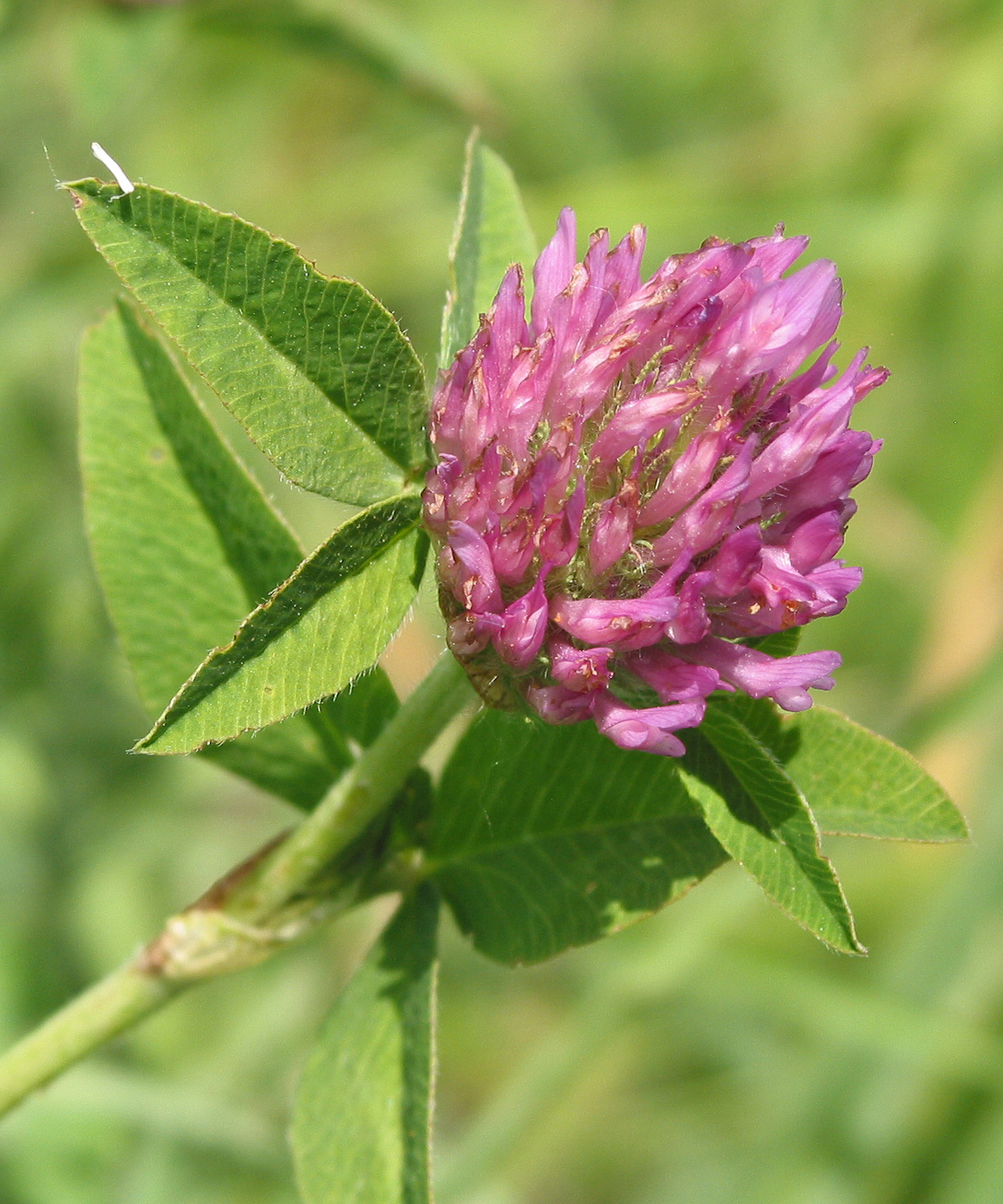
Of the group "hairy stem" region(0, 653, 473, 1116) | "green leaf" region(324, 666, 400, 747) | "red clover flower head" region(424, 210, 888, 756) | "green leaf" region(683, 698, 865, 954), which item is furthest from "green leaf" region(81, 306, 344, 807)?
"green leaf" region(683, 698, 865, 954)

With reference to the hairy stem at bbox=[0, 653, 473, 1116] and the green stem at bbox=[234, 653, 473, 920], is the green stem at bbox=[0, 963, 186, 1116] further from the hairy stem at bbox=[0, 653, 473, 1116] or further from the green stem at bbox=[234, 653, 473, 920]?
the green stem at bbox=[234, 653, 473, 920]

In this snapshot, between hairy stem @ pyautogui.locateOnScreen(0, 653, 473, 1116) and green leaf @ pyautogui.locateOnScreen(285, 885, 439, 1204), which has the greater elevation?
hairy stem @ pyautogui.locateOnScreen(0, 653, 473, 1116)

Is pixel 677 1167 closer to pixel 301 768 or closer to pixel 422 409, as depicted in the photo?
pixel 301 768

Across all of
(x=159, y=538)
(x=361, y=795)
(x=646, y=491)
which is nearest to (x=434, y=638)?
(x=159, y=538)

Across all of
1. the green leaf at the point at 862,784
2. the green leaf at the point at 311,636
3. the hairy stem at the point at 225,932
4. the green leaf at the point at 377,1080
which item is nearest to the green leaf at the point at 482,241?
the green leaf at the point at 311,636

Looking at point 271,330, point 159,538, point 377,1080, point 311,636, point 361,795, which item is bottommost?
point 377,1080

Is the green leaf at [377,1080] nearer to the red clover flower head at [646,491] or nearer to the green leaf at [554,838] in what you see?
the green leaf at [554,838]

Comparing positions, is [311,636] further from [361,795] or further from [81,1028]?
[81,1028]
